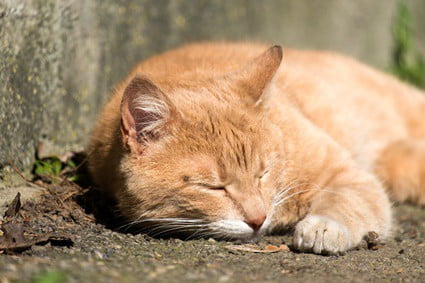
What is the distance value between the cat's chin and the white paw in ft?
0.73

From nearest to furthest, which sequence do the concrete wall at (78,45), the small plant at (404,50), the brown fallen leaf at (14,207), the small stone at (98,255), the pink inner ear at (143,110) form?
the small stone at (98,255) < the pink inner ear at (143,110) < the brown fallen leaf at (14,207) < the concrete wall at (78,45) < the small plant at (404,50)

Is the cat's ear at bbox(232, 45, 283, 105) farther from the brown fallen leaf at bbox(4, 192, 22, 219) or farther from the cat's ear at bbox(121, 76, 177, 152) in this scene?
the brown fallen leaf at bbox(4, 192, 22, 219)

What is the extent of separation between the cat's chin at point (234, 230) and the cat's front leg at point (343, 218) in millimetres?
253

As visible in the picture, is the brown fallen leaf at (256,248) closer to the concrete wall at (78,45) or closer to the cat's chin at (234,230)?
the cat's chin at (234,230)

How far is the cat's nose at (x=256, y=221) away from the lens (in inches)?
112

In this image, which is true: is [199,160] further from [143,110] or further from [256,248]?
[256,248]

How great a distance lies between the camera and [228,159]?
294cm

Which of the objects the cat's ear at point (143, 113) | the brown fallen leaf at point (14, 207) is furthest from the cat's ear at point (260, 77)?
the brown fallen leaf at point (14, 207)

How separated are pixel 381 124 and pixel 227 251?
101 inches

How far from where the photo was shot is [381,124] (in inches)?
192

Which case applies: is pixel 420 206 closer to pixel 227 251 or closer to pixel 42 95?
pixel 227 251

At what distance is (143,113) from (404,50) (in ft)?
18.1

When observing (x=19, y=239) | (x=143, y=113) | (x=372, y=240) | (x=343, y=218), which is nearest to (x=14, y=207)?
(x=19, y=239)

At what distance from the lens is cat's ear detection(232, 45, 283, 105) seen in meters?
3.21
